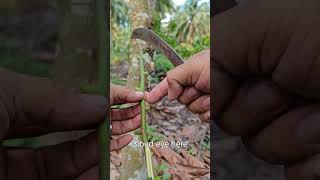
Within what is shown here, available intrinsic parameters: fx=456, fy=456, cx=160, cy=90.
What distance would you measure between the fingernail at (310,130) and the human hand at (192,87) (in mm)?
281

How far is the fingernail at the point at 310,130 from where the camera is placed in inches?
51.8

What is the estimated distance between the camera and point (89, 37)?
1322 millimetres

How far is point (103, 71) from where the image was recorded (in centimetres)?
130

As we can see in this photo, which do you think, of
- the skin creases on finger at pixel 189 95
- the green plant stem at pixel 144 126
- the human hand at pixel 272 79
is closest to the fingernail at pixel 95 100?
the green plant stem at pixel 144 126

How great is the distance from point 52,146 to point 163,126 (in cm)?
35

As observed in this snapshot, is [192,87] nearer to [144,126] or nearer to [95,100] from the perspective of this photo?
[144,126]

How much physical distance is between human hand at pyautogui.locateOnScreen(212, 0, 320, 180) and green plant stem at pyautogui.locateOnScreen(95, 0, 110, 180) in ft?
1.00

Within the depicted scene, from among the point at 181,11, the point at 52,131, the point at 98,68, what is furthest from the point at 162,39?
the point at 52,131

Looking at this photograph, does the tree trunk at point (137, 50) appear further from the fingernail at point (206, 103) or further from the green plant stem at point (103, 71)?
the fingernail at point (206, 103)

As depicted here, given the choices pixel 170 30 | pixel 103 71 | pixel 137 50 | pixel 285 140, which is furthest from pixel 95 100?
pixel 285 140

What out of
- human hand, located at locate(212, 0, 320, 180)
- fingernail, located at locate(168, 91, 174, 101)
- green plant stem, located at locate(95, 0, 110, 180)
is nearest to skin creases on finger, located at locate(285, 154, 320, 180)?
human hand, located at locate(212, 0, 320, 180)

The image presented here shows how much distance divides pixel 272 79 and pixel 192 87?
232 millimetres

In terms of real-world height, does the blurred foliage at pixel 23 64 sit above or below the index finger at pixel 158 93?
above

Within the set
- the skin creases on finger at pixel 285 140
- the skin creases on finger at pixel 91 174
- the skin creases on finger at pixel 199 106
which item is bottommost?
the skin creases on finger at pixel 91 174
